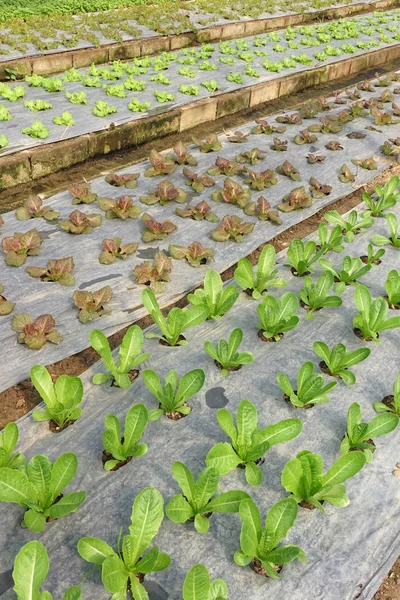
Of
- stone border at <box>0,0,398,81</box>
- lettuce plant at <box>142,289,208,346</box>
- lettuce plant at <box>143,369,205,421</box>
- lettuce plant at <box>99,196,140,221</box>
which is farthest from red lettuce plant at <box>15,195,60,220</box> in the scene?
stone border at <box>0,0,398,81</box>

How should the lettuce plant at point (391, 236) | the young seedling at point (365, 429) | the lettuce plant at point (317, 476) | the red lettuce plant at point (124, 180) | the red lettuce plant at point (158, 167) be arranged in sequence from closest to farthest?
the lettuce plant at point (317, 476)
the young seedling at point (365, 429)
the lettuce plant at point (391, 236)
the red lettuce plant at point (124, 180)
the red lettuce plant at point (158, 167)

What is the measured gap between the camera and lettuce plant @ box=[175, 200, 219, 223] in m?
3.88

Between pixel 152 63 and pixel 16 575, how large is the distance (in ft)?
24.1

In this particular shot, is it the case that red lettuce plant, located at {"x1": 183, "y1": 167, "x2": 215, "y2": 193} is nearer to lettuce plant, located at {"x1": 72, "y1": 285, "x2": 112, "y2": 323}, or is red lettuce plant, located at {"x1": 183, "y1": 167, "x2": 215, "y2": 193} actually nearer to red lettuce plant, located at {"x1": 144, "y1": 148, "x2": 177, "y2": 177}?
red lettuce plant, located at {"x1": 144, "y1": 148, "x2": 177, "y2": 177}

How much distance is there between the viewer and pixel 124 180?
4.25m

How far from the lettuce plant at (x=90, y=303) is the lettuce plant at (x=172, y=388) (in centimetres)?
80

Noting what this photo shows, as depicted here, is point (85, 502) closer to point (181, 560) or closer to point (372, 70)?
point (181, 560)

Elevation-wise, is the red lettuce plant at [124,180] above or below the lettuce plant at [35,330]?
above

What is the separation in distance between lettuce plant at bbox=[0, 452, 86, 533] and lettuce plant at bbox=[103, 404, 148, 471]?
8.0 inches

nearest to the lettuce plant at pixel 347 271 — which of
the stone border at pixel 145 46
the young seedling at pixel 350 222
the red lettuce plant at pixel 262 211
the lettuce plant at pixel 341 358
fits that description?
the young seedling at pixel 350 222

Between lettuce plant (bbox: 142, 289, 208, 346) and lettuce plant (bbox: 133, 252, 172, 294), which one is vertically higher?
lettuce plant (bbox: 142, 289, 208, 346)

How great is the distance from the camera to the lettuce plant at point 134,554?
1.58 metres

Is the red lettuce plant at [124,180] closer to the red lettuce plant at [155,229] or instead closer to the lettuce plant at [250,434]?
the red lettuce plant at [155,229]

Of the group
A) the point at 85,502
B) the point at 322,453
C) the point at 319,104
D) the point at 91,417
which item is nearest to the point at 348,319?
the point at 322,453
